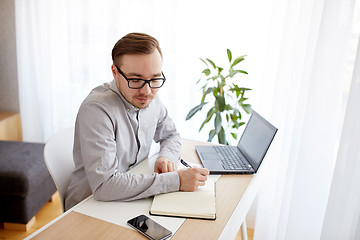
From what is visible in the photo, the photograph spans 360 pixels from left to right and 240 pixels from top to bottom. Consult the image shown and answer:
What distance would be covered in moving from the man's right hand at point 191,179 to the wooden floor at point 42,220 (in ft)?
3.75

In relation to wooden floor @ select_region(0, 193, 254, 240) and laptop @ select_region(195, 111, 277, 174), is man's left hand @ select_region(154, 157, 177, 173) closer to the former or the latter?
laptop @ select_region(195, 111, 277, 174)

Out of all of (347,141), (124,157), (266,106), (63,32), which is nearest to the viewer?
(124,157)

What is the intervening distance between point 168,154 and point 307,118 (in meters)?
0.86

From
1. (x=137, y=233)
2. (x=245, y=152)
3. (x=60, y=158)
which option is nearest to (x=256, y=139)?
(x=245, y=152)

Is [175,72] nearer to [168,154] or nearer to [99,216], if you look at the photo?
[168,154]

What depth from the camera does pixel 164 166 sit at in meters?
1.33

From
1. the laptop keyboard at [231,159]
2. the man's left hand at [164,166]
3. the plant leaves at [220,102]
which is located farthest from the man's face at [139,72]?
the plant leaves at [220,102]

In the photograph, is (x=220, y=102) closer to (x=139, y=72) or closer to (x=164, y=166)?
(x=164, y=166)

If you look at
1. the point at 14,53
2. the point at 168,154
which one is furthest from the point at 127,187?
the point at 14,53

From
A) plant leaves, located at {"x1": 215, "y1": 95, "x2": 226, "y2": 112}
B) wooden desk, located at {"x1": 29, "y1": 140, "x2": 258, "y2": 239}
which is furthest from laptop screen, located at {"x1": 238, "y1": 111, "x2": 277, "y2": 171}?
plant leaves, located at {"x1": 215, "y1": 95, "x2": 226, "y2": 112}

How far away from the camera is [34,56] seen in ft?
9.03

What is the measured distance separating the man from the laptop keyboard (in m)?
0.27

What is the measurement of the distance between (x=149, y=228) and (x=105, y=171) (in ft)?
0.96

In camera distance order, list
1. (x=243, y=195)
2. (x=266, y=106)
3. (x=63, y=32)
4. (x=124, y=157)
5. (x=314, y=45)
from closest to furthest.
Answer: (x=243, y=195) < (x=124, y=157) < (x=314, y=45) < (x=266, y=106) < (x=63, y=32)
